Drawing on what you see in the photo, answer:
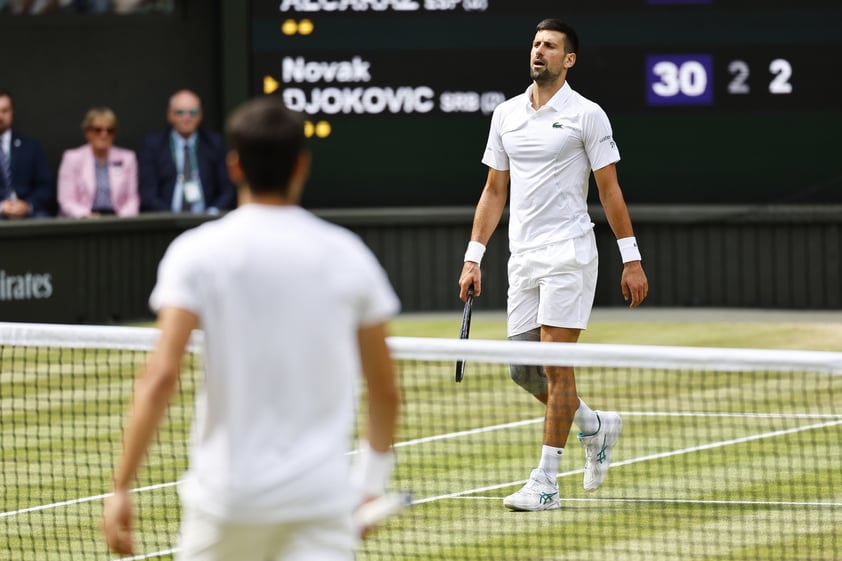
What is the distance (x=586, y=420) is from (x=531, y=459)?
3.81 feet

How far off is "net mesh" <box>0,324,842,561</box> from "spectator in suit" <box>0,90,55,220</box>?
2.59 meters

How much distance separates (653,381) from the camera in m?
11.8

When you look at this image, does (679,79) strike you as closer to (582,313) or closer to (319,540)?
(582,313)

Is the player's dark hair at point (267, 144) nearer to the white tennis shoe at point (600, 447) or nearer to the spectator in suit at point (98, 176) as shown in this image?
the white tennis shoe at point (600, 447)

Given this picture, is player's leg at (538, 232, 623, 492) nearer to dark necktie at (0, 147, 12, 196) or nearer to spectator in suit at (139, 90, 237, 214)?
spectator in suit at (139, 90, 237, 214)

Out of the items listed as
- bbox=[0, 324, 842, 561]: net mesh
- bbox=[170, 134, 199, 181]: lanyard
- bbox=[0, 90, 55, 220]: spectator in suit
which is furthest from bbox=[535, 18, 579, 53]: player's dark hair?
bbox=[0, 90, 55, 220]: spectator in suit

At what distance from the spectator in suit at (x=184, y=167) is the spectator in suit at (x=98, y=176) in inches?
5.9

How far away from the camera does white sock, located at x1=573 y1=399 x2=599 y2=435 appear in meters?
7.93

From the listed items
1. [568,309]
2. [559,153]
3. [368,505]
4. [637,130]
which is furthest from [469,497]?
[637,130]

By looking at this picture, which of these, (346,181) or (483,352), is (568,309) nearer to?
(483,352)

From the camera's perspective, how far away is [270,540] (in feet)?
12.9

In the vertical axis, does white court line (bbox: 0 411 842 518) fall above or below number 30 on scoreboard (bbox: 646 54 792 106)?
below

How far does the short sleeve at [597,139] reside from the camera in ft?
26.0

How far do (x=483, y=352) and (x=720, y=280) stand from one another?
940 cm
